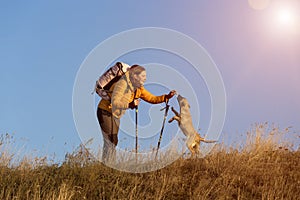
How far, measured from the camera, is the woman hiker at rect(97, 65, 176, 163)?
7.82 m

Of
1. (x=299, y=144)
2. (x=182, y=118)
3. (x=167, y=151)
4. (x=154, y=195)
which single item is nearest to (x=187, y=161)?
(x=167, y=151)

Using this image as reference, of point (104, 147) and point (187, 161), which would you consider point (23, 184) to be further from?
point (187, 161)

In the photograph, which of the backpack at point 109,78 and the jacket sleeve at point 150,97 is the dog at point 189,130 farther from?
the backpack at point 109,78

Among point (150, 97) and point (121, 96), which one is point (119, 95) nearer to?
point (121, 96)

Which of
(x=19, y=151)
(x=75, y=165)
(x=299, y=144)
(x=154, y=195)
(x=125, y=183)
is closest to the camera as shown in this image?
(x=154, y=195)

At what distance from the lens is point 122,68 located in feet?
26.0

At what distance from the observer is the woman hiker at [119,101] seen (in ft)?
25.7

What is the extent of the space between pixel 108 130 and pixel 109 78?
1052mm

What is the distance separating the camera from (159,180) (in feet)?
23.1

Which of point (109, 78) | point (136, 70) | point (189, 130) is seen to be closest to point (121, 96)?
point (109, 78)

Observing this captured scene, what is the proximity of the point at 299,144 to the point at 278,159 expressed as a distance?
77.1 inches

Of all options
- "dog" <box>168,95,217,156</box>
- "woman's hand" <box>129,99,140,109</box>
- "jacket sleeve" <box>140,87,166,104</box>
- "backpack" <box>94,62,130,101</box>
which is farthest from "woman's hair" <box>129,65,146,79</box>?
"dog" <box>168,95,217,156</box>

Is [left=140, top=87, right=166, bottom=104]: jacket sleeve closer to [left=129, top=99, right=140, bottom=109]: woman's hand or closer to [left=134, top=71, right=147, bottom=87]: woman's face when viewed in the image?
[left=129, top=99, right=140, bottom=109]: woman's hand

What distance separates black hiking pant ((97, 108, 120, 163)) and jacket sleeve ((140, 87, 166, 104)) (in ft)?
2.42
